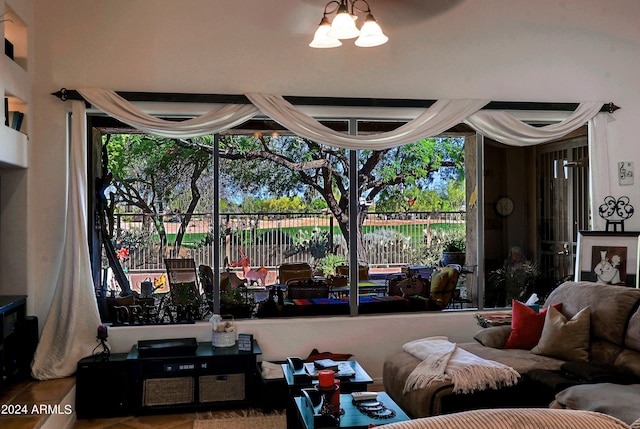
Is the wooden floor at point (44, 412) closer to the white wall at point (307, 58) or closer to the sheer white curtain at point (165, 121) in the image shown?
the white wall at point (307, 58)

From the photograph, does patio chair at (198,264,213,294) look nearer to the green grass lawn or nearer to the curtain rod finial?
the green grass lawn

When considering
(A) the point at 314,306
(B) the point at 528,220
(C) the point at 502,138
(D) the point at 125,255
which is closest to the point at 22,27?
(D) the point at 125,255

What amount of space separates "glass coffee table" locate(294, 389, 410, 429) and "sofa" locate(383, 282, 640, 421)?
444 millimetres

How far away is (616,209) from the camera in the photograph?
19.2 feet

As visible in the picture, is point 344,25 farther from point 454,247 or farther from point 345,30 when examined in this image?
point 454,247

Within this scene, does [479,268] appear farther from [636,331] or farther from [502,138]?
[636,331]

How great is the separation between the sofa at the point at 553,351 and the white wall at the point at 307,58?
3.32 ft

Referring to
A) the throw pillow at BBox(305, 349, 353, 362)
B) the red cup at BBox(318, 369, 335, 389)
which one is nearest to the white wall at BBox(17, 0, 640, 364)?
the throw pillow at BBox(305, 349, 353, 362)

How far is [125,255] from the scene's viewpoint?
17.5 feet

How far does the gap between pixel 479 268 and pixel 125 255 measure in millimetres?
3271

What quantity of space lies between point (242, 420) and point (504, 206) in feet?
10.4

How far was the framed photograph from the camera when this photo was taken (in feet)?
18.3

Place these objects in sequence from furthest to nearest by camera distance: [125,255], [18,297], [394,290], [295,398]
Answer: [394,290]
[125,255]
[18,297]
[295,398]

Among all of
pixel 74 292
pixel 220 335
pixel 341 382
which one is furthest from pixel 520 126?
pixel 74 292
